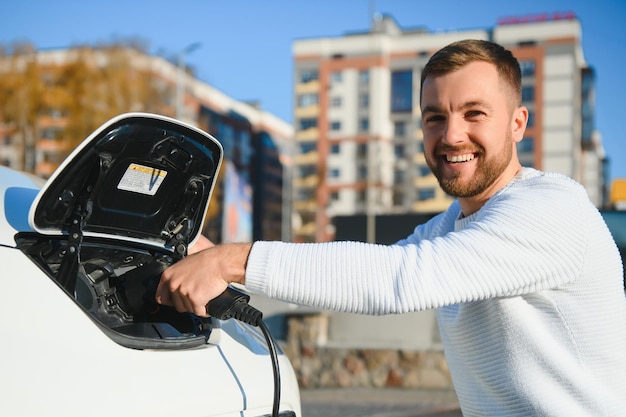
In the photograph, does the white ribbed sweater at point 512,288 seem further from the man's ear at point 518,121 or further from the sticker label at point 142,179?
the sticker label at point 142,179

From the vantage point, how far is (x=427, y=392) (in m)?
10.2

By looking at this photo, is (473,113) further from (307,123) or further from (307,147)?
(307,123)

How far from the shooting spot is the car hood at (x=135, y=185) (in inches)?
80.7

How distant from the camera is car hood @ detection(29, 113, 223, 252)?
2.05m

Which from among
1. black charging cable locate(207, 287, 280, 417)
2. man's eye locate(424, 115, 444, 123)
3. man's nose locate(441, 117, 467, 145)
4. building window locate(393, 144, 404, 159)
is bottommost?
black charging cable locate(207, 287, 280, 417)

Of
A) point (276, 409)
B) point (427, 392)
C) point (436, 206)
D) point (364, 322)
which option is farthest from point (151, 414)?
point (436, 206)

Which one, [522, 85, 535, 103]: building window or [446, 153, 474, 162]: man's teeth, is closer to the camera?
[446, 153, 474, 162]: man's teeth

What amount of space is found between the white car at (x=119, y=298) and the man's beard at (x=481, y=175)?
693 millimetres

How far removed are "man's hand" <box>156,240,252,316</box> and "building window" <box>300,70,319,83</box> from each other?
8443 cm

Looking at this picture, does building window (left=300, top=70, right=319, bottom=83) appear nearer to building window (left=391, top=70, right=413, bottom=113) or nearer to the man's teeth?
building window (left=391, top=70, right=413, bottom=113)

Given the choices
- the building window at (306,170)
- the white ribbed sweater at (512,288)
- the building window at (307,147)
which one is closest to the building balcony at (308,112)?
the building window at (307,147)

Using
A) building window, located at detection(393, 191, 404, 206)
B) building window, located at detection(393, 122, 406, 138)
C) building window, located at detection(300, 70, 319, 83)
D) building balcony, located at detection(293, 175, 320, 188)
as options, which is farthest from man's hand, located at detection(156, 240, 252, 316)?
building window, located at detection(300, 70, 319, 83)

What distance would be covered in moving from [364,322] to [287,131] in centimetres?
A: 9776

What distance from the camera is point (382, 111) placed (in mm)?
84812
